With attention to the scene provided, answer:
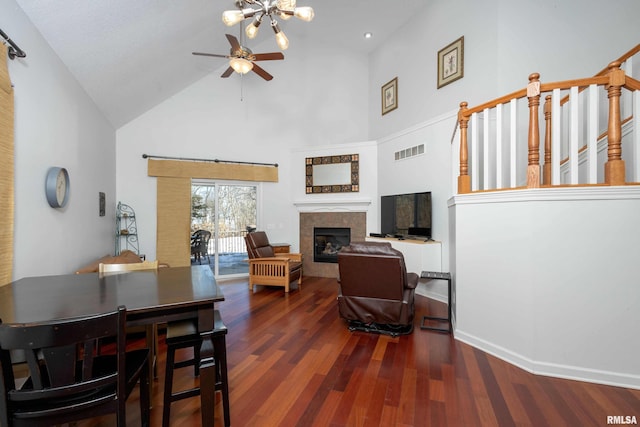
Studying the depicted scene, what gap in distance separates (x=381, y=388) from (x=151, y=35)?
4.48 meters

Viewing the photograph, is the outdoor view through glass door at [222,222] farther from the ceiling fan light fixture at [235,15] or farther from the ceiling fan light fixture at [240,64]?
the ceiling fan light fixture at [235,15]

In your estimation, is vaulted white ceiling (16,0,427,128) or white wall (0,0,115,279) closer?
white wall (0,0,115,279)

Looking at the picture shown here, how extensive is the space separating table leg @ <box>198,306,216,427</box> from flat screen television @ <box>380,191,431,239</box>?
3760 mm

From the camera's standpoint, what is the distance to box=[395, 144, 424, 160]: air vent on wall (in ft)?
15.5

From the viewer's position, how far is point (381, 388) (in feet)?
6.86

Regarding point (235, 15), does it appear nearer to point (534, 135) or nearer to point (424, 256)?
point (534, 135)

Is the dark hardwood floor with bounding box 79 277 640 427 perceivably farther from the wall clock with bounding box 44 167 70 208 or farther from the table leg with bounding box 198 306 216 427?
the wall clock with bounding box 44 167 70 208

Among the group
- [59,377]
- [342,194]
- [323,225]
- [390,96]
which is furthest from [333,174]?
[59,377]

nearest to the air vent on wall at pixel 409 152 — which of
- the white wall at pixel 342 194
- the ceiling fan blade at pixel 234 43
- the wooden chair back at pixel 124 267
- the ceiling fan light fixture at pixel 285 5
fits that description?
the white wall at pixel 342 194

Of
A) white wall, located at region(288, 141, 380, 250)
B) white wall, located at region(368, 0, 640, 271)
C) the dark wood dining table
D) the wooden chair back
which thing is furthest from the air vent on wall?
the wooden chair back

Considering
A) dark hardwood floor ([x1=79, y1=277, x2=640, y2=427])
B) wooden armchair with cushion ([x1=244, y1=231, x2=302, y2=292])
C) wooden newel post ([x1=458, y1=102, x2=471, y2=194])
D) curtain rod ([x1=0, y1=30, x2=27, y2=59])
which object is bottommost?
dark hardwood floor ([x1=79, y1=277, x2=640, y2=427])

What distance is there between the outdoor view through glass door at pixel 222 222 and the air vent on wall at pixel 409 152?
122 inches

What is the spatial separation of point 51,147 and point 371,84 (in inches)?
227

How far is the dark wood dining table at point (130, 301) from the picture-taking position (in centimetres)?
132
